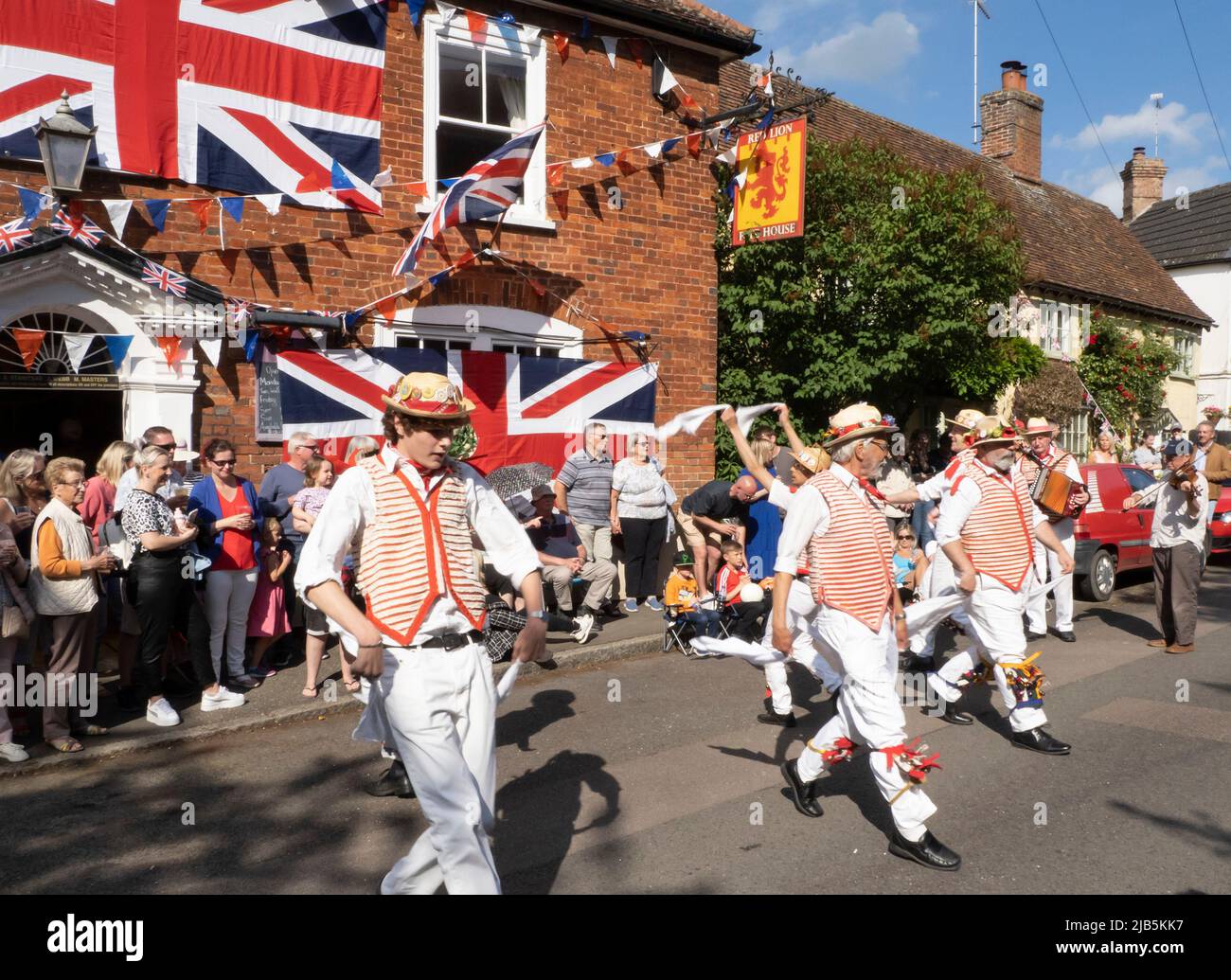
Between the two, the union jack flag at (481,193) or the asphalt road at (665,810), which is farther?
the union jack flag at (481,193)

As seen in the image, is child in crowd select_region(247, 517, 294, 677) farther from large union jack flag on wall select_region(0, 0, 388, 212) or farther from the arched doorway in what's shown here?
large union jack flag on wall select_region(0, 0, 388, 212)

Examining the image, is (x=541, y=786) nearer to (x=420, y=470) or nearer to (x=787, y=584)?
(x=787, y=584)

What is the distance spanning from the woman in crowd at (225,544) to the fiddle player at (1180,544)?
7706 mm

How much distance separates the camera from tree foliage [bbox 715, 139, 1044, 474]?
12.7 m

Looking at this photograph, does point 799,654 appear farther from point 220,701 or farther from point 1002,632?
point 220,701

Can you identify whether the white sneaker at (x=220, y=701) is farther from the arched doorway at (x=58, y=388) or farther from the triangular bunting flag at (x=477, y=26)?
the triangular bunting flag at (x=477, y=26)

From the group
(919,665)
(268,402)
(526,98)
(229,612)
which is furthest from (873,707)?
(526,98)

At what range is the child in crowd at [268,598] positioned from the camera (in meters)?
7.67

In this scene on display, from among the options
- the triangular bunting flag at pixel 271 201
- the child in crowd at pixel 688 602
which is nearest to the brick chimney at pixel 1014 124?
the child in crowd at pixel 688 602

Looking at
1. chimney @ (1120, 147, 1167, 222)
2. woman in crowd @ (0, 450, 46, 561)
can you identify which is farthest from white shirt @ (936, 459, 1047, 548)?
chimney @ (1120, 147, 1167, 222)

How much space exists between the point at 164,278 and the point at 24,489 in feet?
7.62
